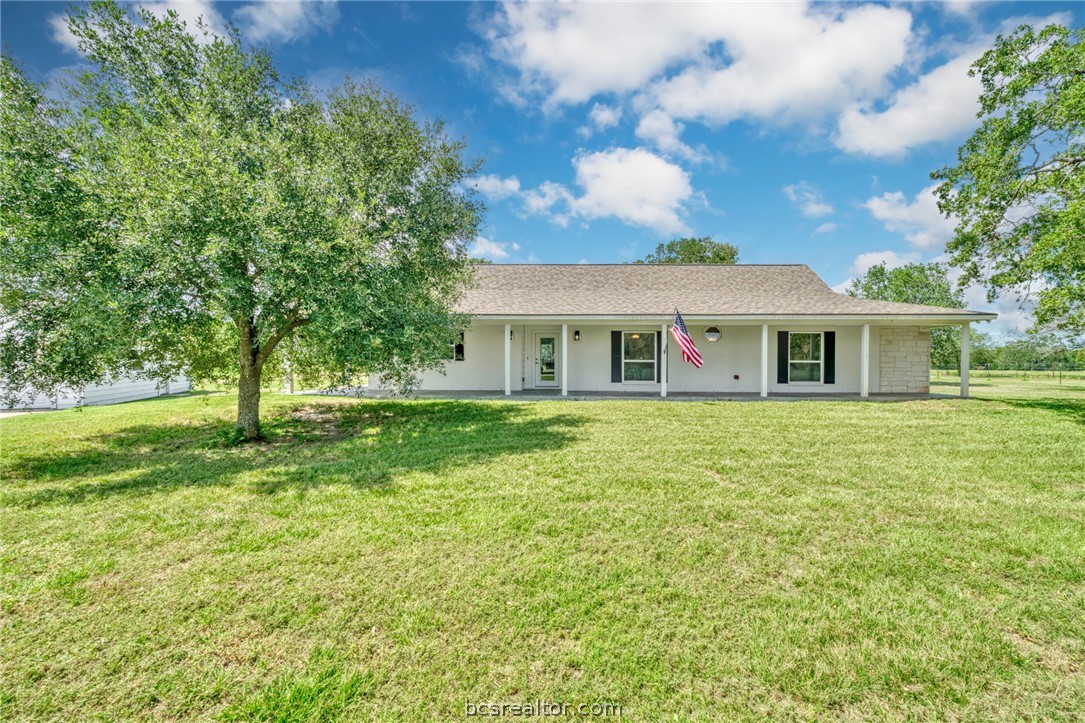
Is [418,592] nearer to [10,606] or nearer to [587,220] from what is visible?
[10,606]

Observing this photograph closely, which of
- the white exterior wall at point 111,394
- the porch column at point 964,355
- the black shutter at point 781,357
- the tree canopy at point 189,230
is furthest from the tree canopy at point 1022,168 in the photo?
the white exterior wall at point 111,394

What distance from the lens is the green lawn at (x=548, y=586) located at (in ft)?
7.10

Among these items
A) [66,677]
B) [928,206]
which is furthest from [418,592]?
[928,206]

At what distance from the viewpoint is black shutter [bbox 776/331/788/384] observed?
14.0 m

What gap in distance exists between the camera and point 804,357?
14.0 m

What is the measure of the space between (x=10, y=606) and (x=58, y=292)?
5.61 m

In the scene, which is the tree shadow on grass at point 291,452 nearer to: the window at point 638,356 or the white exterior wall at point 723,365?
the window at point 638,356

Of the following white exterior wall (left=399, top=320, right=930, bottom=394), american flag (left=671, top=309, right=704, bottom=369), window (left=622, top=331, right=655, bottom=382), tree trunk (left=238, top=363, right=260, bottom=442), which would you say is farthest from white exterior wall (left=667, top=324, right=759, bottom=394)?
tree trunk (left=238, top=363, right=260, bottom=442)

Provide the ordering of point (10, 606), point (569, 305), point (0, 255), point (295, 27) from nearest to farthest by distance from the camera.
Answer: point (10, 606), point (0, 255), point (295, 27), point (569, 305)

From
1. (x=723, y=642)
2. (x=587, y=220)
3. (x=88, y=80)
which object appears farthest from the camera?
(x=587, y=220)

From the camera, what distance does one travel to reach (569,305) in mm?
13766

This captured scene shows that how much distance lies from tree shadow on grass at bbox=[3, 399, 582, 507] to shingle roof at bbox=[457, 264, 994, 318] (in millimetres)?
4694

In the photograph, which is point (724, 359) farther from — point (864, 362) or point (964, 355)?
point (964, 355)

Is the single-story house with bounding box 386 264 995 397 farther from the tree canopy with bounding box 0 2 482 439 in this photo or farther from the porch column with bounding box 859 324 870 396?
the tree canopy with bounding box 0 2 482 439
